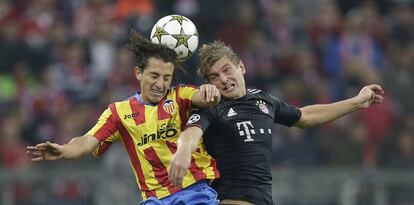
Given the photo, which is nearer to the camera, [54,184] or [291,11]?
[54,184]

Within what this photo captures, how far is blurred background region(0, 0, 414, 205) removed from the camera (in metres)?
14.1

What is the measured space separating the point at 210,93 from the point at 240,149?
0.72 metres

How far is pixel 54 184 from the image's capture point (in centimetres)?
1416

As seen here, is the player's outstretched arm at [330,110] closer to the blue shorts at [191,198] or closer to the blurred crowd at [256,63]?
the blue shorts at [191,198]

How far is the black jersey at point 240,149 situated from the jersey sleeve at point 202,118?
1 centimetres

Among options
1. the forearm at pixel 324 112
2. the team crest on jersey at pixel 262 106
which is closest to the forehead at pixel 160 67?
the team crest on jersey at pixel 262 106

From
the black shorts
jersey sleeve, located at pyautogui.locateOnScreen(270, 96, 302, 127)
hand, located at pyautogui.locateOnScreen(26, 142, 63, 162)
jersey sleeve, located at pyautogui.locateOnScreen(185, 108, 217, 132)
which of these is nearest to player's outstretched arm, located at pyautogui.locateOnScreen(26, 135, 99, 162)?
hand, located at pyautogui.locateOnScreen(26, 142, 63, 162)

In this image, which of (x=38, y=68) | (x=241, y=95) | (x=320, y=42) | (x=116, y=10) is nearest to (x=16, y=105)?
(x=38, y=68)

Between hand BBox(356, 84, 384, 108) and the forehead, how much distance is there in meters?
1.75

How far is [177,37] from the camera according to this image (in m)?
8.46

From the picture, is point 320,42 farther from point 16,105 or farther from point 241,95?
point 241,95

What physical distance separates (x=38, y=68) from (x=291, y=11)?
4.35 m

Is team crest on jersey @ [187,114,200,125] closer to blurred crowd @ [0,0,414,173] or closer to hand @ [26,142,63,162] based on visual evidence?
hand @ [26,142,63,162]

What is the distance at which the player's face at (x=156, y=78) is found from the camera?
8117mm
